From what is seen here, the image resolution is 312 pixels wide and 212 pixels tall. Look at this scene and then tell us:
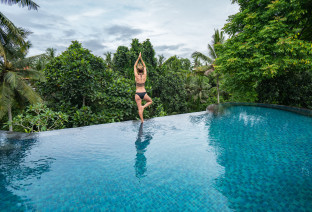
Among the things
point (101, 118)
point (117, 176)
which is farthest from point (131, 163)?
point (101, 118)

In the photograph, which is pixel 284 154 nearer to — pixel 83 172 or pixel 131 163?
pixel 131 163

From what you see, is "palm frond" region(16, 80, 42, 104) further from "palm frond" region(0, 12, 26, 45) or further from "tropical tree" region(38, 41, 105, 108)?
"palm frond" region(0, 12, 26, 45)

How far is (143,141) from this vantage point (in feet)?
13.9

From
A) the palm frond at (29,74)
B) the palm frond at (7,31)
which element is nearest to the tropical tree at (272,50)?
the palm frond at (29,74)

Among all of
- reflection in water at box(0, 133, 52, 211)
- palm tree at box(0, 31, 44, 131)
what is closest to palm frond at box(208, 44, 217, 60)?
palm tree at box(0, 31, 44, 131)

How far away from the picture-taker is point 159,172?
8.85 feet

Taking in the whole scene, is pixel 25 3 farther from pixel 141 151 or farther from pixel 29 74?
pixel 141 151

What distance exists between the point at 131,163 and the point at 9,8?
12.5 meters

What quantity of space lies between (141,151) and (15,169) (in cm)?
223

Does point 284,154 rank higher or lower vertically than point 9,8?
lower

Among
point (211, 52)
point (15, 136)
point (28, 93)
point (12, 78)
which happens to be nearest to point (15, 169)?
point (15, 136)

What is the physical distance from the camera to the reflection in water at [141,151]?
8.94 ft

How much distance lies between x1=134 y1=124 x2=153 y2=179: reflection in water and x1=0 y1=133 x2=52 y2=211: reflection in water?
57.7 inches

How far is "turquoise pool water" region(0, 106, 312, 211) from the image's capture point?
198cm
